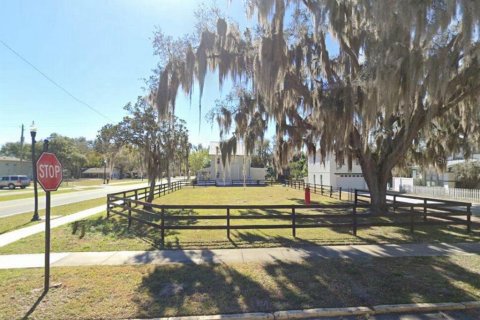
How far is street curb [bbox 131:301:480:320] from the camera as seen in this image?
4.23 metres

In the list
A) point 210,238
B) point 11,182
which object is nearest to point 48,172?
point 210,238

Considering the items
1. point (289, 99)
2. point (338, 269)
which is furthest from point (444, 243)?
point (289, 99)

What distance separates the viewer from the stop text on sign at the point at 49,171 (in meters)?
5.08

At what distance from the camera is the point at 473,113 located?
1159cm

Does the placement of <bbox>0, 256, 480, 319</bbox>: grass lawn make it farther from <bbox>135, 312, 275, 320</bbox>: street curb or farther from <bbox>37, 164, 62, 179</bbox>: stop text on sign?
<bbox>37, 164, 62, 179</bbox>: stop text on sign

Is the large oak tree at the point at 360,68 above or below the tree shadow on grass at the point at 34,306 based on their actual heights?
above

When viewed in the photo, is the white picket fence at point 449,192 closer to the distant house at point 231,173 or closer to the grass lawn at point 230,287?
the grass lawn at point 230,287

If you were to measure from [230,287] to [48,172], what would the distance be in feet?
11.4

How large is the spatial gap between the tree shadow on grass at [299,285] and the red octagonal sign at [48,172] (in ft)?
7.28

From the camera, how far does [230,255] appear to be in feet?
23.6

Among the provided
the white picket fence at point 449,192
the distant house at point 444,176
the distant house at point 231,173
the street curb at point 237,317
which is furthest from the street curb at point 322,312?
the distant house at point 231,173

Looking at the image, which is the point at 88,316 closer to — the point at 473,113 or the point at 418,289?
the point at 418,289

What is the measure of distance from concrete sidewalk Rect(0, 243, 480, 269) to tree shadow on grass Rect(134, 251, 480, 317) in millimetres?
431

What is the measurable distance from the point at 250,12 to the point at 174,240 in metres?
7.39
